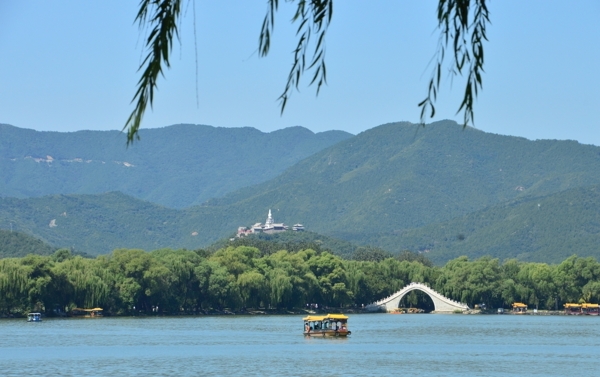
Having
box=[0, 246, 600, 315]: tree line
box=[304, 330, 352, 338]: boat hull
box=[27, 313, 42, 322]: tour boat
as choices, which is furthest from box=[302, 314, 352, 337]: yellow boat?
box=[27, 313, 42, 322]: tour boat

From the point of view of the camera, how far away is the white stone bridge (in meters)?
119

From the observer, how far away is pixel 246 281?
97938 millimetres

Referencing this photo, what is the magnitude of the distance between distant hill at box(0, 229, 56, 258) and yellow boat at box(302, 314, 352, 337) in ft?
304

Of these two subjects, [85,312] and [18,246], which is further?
[18,246]

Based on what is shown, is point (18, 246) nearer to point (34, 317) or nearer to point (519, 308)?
point (519, 308)

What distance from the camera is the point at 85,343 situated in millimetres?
59406

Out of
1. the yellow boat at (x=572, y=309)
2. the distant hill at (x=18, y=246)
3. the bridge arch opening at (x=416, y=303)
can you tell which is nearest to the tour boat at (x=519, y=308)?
the yellow boat at (x=572, y=309)

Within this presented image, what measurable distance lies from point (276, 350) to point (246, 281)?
42016 mm

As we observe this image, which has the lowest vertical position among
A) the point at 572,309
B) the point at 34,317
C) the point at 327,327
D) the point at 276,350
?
the point at 276,350

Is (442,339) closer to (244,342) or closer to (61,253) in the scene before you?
(244,342)

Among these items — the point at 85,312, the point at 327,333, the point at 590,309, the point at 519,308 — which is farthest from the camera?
the point at 519,308

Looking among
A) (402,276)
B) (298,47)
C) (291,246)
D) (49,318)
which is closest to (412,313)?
(402,276)

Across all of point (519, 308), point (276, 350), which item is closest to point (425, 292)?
point (519, 308)

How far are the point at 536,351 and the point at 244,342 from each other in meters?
15.6
